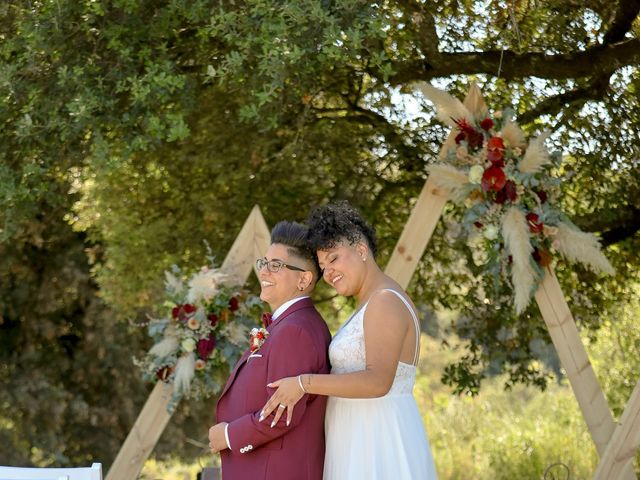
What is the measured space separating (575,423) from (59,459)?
15.5ft

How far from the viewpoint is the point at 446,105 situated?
5684 mm

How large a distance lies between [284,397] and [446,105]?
96.3 inches

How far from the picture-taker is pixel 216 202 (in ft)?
24.5

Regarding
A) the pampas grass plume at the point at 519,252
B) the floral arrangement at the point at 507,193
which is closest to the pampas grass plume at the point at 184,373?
the floral arrangement at the point at 507,193

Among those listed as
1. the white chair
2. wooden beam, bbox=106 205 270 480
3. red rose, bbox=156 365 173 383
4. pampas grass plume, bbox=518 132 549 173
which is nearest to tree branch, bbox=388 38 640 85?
pampas grass plume, bbox=518 132 549 173

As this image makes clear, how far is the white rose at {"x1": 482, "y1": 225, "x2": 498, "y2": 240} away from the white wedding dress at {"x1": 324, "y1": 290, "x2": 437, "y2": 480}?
176cm

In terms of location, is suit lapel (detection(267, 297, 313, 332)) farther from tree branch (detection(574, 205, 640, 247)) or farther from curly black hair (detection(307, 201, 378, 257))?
tree branch (detection(574, 205, 640, 247))

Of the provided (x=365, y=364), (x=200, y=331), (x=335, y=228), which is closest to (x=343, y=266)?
(x=335, y=228)

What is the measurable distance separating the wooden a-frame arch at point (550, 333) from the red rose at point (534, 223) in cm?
22

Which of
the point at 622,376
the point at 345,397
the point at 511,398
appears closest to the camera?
the point at 345,397

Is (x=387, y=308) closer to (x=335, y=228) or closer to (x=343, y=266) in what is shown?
(x=343, y=266)

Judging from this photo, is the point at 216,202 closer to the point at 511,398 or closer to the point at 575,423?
the point at 575,423

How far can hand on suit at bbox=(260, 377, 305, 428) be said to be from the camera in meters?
3.72

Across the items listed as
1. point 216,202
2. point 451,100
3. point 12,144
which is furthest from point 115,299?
point 451,100
